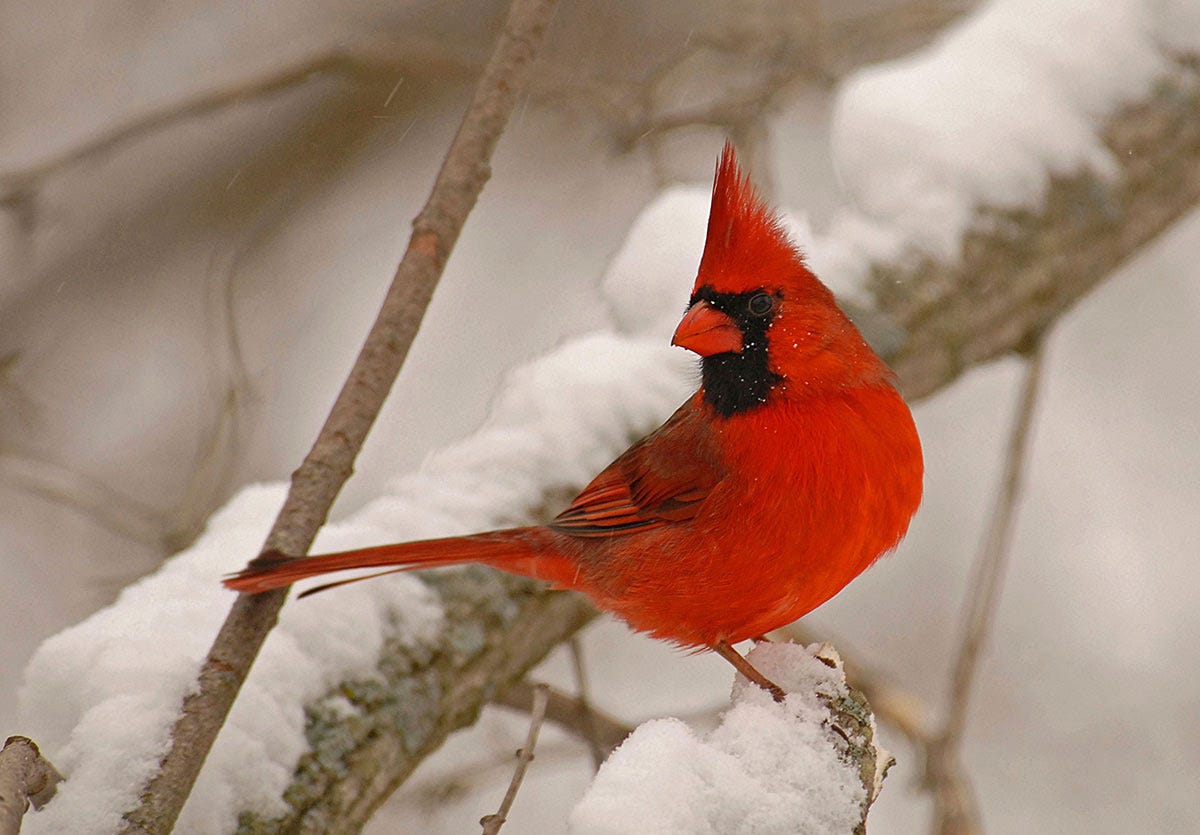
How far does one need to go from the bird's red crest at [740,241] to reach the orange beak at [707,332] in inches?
1.9

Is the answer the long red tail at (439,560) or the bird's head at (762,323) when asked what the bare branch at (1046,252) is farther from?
the long red tail at (439,560)

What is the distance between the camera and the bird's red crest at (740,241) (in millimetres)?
1997

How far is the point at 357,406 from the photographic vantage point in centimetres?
202

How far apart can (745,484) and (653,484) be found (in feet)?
0.73

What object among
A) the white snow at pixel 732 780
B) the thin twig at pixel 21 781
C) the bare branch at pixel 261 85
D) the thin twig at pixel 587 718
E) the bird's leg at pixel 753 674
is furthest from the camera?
the bare branch at pixel 261 85

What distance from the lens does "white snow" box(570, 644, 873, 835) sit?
4.54 feet

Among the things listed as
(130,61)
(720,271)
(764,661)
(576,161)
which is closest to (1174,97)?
(720,271)

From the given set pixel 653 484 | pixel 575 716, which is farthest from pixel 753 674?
pixel 575 716

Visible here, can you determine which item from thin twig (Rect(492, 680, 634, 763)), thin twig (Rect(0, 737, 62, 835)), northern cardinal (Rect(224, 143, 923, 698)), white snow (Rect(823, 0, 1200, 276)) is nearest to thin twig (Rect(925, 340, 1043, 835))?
white snow (Rect(823, 0, 1200, 276))

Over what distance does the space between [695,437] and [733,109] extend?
1.69 meters

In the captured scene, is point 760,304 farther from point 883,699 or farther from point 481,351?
point 481,351

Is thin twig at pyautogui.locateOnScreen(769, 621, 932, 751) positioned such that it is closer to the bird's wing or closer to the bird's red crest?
the bird's wing

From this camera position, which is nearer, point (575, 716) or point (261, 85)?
point (575, 716)

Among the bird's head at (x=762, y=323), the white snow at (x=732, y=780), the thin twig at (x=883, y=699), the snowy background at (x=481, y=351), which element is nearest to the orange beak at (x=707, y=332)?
the bird's head at (x=762, y=323)
